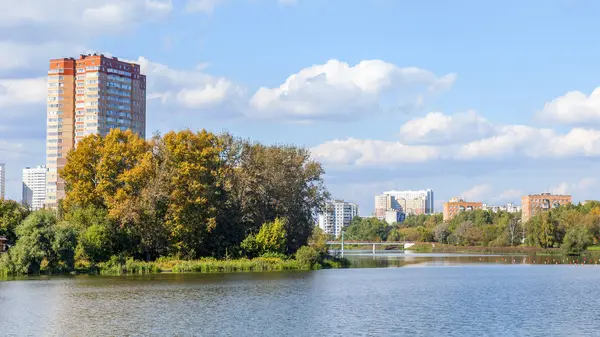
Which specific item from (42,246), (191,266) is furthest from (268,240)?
(42,246)

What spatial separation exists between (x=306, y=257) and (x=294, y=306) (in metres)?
40.3

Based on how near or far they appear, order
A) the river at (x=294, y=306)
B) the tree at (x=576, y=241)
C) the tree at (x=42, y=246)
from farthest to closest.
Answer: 1. the tree at (x=576, y=241)
2. the tree at (x=42, y=246)
3. the river at (x=294, y=306)

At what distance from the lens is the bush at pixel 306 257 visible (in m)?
89.6

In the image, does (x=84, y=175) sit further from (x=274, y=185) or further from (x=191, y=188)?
(x=274, y=185)

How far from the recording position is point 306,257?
295 feet

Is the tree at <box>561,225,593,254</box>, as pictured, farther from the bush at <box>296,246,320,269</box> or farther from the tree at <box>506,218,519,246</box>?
the bush at <box>296,246,320,269</box>

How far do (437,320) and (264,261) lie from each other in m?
46.4

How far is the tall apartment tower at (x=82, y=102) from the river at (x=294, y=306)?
306 feet

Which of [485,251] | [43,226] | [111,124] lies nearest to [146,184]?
[43,226]

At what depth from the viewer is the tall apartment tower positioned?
160 meters

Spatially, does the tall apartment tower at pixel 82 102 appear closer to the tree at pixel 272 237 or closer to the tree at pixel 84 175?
the tree at pixel 84 175

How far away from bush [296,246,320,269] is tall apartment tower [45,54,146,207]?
271ft

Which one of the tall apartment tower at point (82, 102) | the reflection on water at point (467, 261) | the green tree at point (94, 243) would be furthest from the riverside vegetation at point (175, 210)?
the tall apartment tower at point (82, 102)

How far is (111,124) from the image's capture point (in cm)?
16225
